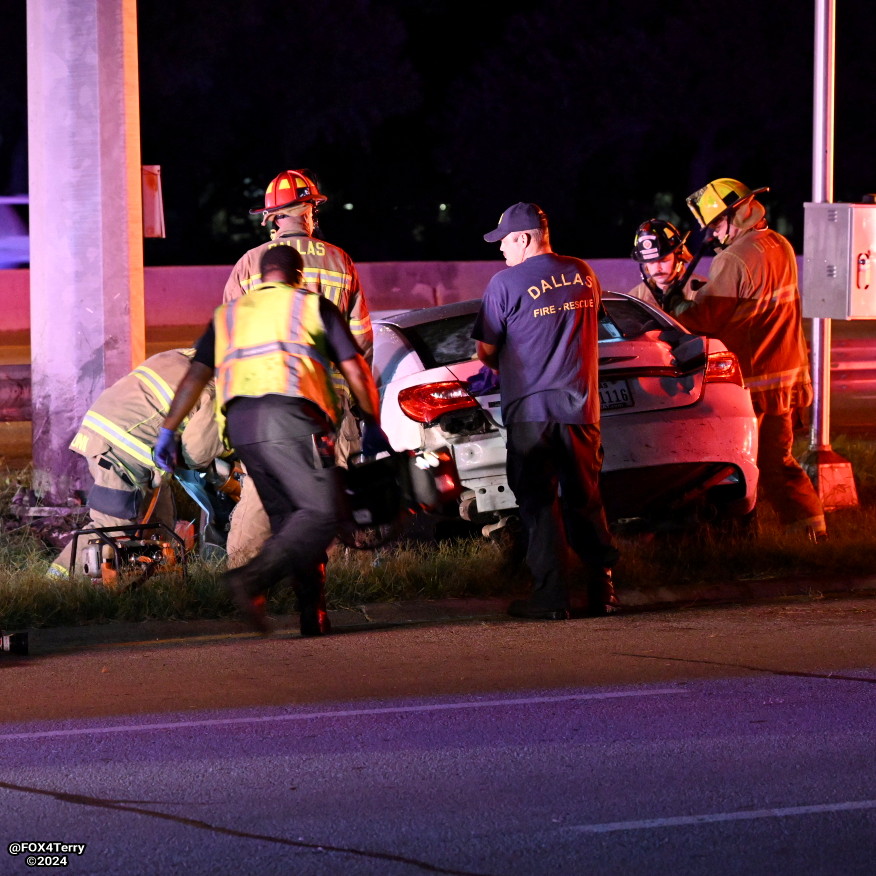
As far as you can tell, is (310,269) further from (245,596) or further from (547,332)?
(245,596)

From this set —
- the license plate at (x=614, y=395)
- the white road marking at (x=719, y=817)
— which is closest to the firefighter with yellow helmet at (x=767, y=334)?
the license plate at (x=614, y=395)

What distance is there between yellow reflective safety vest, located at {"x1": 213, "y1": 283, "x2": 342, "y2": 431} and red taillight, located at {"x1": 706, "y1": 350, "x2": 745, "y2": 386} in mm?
2233

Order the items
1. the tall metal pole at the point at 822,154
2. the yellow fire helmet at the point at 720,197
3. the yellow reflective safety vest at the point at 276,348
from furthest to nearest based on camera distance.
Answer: the tall metal pole at the point at 822,154 → the yellow fire helmet at the point at 720,197 → the yellow reflective safety vest at the point at 276,348

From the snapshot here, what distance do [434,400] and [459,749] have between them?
2.74 m

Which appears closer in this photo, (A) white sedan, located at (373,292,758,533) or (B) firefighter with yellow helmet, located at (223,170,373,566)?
(A) white sedan, located at (373,292,758,533)

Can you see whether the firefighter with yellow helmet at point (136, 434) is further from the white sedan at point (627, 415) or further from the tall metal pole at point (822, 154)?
the tall metal pole at point (822, 154)

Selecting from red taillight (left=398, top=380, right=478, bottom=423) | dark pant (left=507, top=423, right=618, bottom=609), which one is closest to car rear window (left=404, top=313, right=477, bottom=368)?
red taillight (left=398, top=380, right=478, bottom=423)

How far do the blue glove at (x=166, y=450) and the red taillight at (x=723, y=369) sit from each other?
2.73 m

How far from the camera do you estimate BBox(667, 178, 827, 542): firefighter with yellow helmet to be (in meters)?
9.05

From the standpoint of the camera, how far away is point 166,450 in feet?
23.6

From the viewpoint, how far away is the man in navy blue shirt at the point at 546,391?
293 inches

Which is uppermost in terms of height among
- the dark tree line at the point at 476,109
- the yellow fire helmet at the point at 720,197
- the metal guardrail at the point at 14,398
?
the dark tree line at the point at 476,109

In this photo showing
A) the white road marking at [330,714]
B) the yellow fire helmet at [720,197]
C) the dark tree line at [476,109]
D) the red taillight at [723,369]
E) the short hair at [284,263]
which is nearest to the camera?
the white road marking at [330,714]

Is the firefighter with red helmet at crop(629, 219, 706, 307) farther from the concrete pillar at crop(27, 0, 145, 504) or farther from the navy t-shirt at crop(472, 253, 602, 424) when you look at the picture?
the concrete pillar at crop(27, 0, 145, 504)
